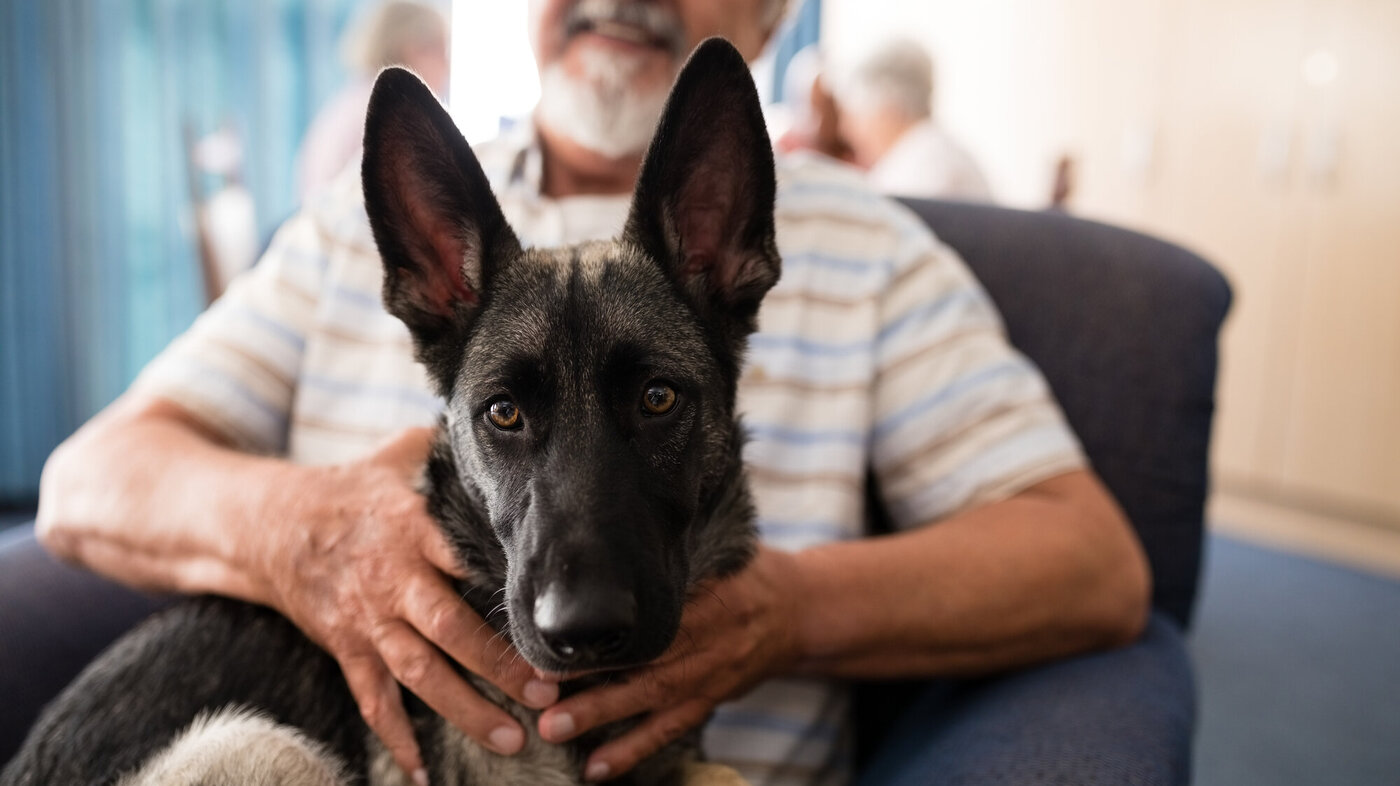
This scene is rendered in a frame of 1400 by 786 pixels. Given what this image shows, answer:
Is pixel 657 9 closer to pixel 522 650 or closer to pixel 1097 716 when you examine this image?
pixel 522 650

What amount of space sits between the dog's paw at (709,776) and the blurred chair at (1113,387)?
0.29 metres

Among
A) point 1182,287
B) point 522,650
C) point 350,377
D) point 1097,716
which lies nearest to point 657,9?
point 350,377

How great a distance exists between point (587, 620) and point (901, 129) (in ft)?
13.3

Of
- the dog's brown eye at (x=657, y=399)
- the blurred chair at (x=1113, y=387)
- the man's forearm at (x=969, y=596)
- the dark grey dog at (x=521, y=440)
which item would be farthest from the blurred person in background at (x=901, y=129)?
the dog's brown eye at (x=657, y=399)

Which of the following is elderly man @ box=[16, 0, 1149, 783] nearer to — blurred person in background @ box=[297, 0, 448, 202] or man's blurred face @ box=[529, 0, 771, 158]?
man's blurred face @ box=[529, 0, 771, 158]

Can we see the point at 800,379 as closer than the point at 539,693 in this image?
No

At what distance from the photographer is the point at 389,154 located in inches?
45.6

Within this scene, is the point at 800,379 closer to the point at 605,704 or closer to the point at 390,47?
the point at 605,704

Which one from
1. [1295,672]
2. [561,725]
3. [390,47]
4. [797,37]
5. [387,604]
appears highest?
[797,37]

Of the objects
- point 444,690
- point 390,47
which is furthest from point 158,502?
point 390,47

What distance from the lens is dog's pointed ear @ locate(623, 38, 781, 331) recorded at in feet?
3.68

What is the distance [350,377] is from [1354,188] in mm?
5798

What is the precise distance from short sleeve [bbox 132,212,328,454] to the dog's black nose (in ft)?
3.35

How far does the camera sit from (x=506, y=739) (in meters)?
1.17
